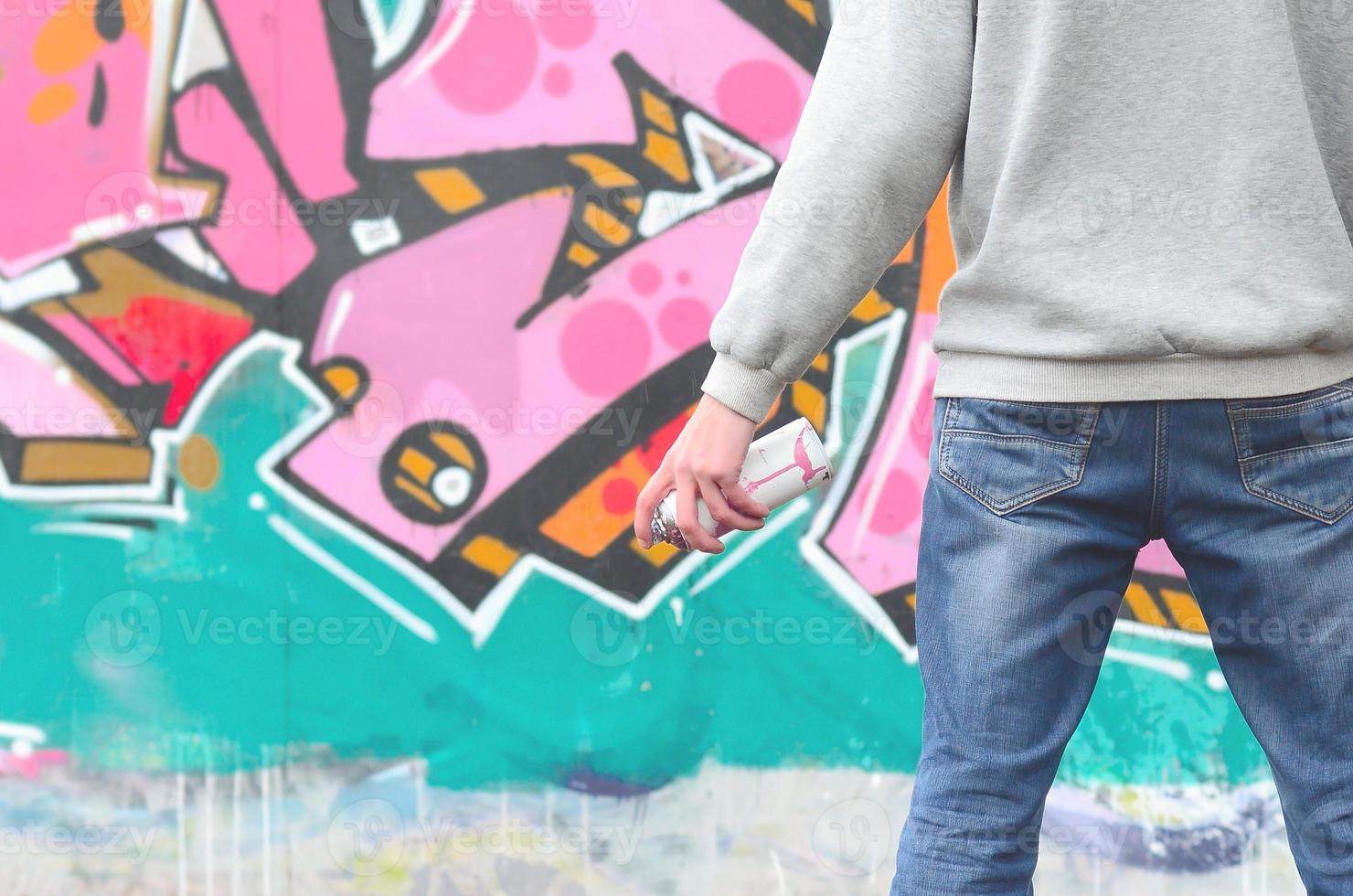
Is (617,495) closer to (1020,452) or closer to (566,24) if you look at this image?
(566,24)

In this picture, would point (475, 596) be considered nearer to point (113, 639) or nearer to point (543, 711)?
point (543, 711)

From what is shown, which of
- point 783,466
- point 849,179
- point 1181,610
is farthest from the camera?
point 1181,610

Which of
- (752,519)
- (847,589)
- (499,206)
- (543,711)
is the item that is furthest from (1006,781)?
(499,206)

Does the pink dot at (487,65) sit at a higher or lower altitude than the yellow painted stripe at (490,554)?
Result: higher

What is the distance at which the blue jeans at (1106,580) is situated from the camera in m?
1.09

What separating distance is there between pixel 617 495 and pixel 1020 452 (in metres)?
1.84

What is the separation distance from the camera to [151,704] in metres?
2.94

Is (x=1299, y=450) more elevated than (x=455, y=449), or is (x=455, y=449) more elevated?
(x=455, y=449)

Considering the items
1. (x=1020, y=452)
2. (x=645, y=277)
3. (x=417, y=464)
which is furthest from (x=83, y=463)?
(x=1020, y=452)

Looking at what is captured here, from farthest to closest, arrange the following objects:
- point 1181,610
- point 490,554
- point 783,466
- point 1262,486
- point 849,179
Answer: point 490,554 → point 1181,610 → point 783,466 → point 849,179 → point 1262,486

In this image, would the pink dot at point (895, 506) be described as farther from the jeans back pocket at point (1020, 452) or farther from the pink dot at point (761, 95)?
the jeans back pocket at point (1020, 452)

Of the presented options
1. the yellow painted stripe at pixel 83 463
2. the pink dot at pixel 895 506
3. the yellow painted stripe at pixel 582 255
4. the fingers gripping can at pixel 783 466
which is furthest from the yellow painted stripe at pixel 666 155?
the fingers gripping can at pixel 783 466

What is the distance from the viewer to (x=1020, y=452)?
3.74 feet

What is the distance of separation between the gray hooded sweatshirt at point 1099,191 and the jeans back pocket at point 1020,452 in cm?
2
